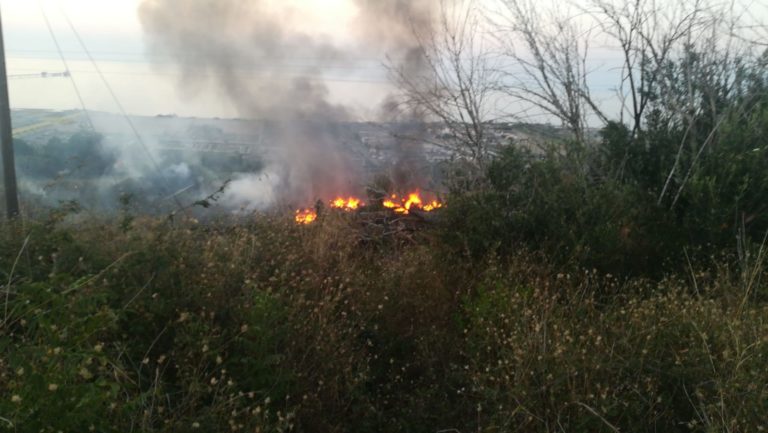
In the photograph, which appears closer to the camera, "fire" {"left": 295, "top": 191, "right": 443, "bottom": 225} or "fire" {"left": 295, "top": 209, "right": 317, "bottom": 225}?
"fire" {"left": 295, "top": 209, "right": 317, "bottom": 225}

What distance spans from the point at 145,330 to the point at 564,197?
11.8 feet

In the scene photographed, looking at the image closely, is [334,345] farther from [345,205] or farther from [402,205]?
[345,205]

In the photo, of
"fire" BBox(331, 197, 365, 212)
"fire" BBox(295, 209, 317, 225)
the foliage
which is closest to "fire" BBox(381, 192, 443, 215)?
"fire" BBox(331, 197, 365, 212)

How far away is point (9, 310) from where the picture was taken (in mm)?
2943

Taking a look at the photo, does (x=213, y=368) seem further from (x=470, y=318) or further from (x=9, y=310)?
(x=470, y=318)

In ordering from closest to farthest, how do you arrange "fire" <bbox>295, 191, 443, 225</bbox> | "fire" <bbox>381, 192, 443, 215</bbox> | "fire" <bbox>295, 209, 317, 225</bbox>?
"fire" <bbox>295, 209, 317, 225</bbox> < "fire" <bbox>295, 191, 443, 225</bbox> < "fire" <bbox>381, 192, 443, 215</bbox>

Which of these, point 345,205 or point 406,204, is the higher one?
point 406,204

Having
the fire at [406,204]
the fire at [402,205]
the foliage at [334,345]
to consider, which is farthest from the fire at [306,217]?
the foliage at [334,345]

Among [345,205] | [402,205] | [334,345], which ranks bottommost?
[345,205]

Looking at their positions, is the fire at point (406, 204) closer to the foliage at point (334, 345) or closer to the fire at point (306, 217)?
the fire at point (306, 217)

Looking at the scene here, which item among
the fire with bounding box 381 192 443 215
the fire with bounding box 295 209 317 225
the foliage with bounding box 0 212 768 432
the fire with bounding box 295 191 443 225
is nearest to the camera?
the foliage with bounding box 0 212 768 432

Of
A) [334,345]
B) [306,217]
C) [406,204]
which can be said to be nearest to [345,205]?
[406,204]

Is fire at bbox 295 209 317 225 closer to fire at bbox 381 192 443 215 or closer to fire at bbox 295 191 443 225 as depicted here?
fire at bbox 295 191 443 225

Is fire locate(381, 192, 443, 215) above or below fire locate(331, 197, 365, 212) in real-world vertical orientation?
above
